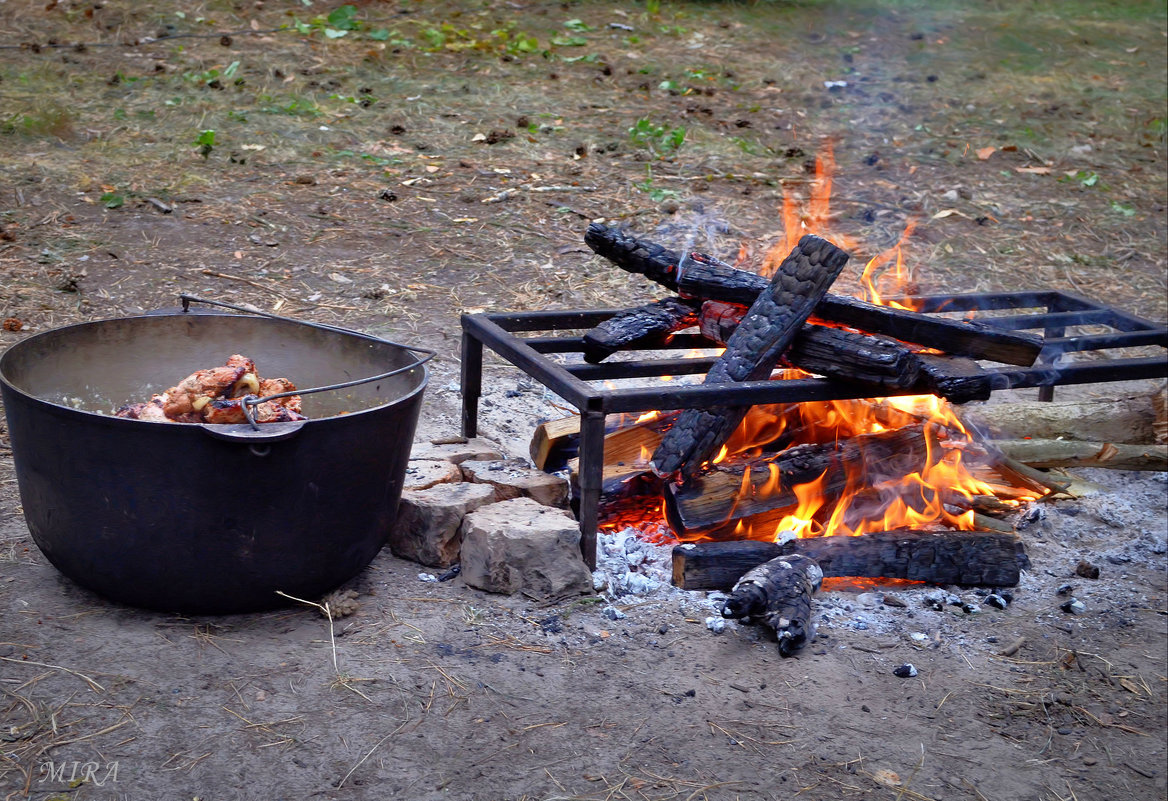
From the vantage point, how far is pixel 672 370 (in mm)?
4297

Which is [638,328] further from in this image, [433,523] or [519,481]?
[433,523]

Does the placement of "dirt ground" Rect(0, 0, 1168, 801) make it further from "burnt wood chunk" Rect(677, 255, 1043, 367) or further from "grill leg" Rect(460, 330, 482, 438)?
"burnt wood chunk" Rect(677, 255, 1043, 367)

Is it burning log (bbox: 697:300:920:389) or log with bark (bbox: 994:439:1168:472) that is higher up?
burning log (bbox: 697:300:920:389)

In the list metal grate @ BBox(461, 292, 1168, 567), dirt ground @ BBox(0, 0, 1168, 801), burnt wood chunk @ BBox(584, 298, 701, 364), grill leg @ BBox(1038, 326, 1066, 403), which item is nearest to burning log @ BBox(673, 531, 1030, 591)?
dirt ground @ BBox(0, 0, 1168, 801)

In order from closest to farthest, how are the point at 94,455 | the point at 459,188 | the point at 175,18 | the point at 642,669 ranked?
the point at 94,455
the point at 642,669
the point at 459,188
the point at 175,18

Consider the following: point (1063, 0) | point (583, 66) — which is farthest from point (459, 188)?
point (1063, 0)

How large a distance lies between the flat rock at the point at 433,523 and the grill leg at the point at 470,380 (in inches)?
28.2

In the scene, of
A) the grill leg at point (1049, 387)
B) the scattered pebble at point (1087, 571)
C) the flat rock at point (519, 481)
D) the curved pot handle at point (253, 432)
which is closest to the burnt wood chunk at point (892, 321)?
the scattered pebble at point (1087, 571)

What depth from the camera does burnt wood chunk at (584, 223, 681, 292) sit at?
420 centimetres

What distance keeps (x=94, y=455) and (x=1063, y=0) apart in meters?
13.4

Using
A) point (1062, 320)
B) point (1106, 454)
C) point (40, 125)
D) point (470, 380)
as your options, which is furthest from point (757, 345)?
point (40, 125)

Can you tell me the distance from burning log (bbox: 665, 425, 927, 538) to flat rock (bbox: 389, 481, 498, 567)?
0.75 metres

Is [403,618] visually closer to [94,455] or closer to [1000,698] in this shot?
[94,455]

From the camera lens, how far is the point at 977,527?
13.3ft
